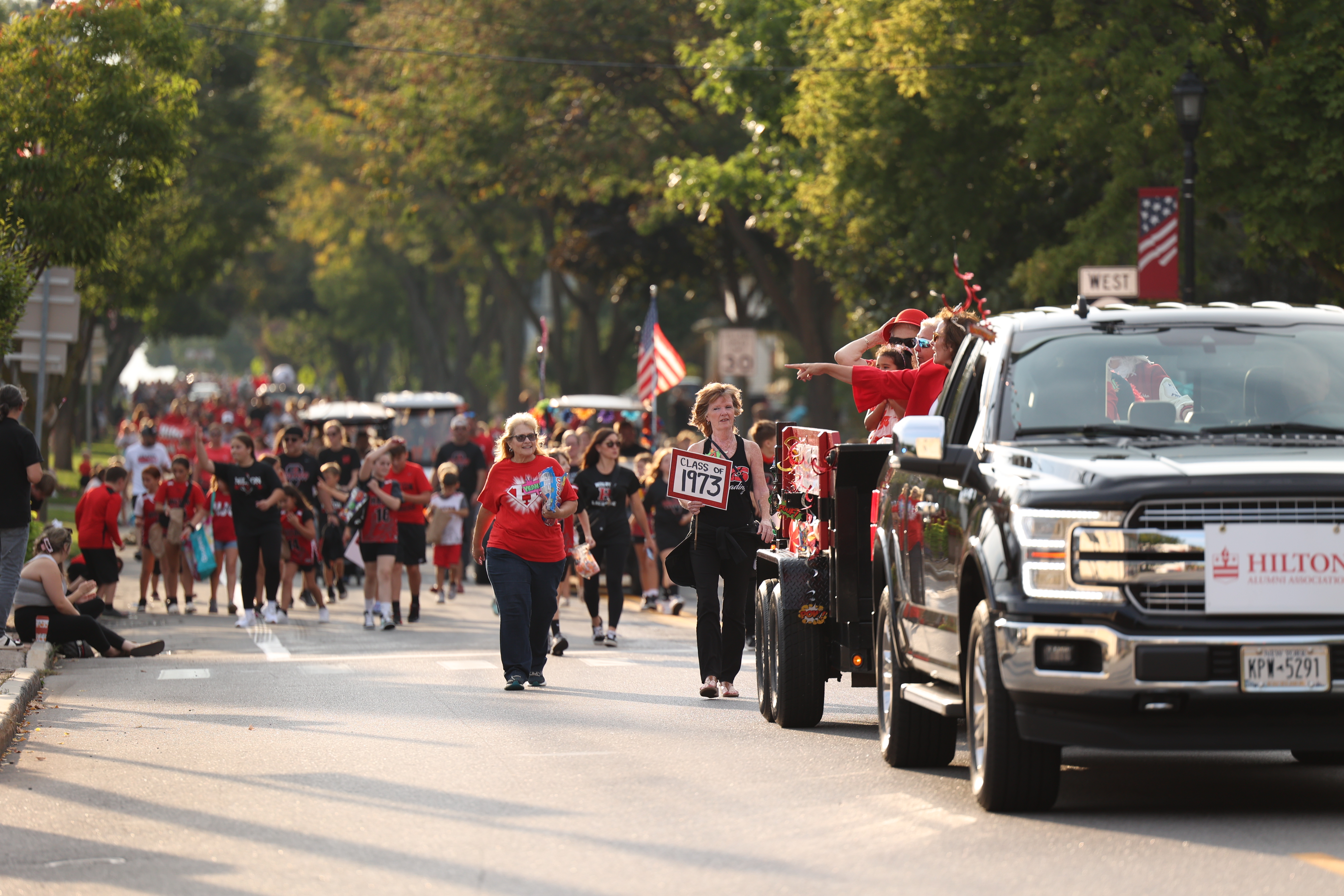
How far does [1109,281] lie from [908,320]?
10793mm

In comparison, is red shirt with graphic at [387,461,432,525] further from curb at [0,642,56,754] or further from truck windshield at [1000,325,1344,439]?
truck windshield at [1000,325,1344,439]

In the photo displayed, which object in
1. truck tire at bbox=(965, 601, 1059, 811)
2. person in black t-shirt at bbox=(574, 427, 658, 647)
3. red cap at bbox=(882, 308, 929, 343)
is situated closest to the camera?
truck tire at bbox=(965, 601, 1059, 811)

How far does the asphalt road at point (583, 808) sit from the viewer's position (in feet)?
23.0

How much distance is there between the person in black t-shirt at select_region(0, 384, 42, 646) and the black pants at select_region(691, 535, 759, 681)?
503cm

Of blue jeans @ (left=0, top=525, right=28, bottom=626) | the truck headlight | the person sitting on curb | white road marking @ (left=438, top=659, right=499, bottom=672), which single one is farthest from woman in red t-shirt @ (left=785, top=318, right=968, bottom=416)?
the person sitting on curb

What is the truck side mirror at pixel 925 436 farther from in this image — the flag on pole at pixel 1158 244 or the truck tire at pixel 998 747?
the flag on pole at pixel 1158 244

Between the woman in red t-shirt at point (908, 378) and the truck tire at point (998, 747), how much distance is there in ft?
7.15

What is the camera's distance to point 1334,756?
31.6 feet

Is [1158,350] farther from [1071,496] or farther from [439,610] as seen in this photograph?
[439,610]

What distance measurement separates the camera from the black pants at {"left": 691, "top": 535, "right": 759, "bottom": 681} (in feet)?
42.0

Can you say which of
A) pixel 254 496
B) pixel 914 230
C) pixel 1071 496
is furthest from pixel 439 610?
pixel 1071 496

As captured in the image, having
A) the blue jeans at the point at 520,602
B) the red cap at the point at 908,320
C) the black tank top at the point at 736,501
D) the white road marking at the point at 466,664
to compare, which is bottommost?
the white road marking at the point at 466,664

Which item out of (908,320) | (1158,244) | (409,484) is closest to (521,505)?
(908,320)

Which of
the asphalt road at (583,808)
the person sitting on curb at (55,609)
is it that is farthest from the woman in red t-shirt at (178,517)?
the asphalt road at (583,808)
